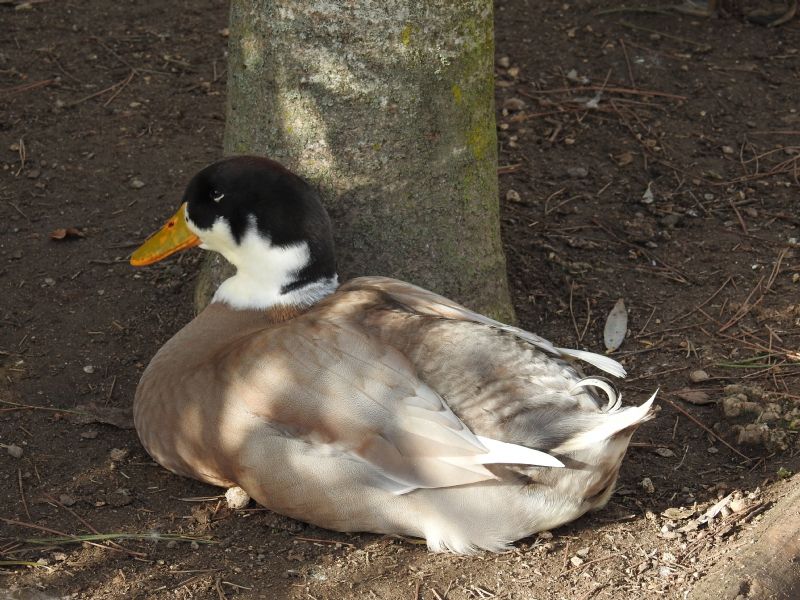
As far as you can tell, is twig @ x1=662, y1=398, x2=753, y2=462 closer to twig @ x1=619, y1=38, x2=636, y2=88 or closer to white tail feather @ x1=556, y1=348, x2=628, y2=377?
white tail feather @ x1=556, y1=348, x2=628, y2=377

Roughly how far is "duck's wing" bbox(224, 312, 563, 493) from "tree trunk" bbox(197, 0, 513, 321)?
2.41 ft

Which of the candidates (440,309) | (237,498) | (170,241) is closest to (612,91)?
(440,309)

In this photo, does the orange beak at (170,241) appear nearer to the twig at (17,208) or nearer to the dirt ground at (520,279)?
the dirt ground at (520,279)

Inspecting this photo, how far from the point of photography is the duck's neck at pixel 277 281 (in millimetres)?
3746

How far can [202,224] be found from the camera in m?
3.83

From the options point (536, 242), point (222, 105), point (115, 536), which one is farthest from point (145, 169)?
point (115, 536)

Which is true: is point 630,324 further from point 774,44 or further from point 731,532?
point 774,44

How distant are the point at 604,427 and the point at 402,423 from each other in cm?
61

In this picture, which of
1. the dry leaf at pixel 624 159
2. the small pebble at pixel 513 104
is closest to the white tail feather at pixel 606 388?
the dry leaf at pixel 624 159

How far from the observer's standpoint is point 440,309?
140 inches

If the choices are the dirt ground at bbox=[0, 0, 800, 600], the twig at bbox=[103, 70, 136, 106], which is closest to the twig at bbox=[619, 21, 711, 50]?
the dirt ground at bbox=[0, 0, 800, 600]

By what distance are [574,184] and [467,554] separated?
8.52 feet

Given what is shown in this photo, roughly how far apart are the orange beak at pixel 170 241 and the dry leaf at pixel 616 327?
1.77m

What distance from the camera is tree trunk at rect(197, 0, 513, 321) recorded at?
3.68 m
